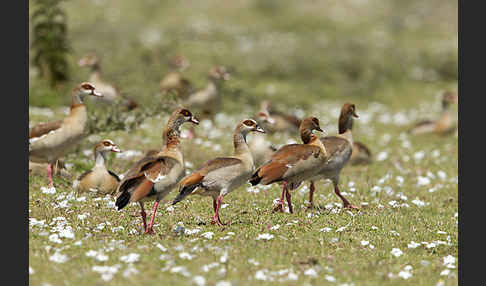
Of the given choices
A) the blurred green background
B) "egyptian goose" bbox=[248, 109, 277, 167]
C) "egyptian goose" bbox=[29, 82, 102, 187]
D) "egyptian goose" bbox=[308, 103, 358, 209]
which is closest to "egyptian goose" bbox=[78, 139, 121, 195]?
"egyptian goose" bbox=[29, 82, 102, 187]

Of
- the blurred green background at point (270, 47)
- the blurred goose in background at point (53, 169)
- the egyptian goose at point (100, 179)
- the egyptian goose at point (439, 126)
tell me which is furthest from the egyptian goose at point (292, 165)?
the blurred green background at point (270, 47)

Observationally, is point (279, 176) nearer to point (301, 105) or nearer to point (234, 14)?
point (301, 105)

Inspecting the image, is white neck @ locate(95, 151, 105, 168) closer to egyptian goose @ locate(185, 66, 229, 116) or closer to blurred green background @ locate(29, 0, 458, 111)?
egyptian goose @ locate(185, 66, 229, 116)

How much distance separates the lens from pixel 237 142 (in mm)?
10906

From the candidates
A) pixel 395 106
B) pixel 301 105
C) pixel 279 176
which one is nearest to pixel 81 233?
pixel 279 176

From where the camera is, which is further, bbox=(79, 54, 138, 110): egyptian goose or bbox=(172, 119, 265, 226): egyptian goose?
bbox=(79, 54, 138, 110): egyptian goose

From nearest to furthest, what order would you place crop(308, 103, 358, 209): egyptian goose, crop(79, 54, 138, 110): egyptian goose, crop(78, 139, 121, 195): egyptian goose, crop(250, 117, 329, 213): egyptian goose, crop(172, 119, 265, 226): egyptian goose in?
crop(172, 119, 265, 226): egyptian goose → crop(250, 117, 329, 213): egyptian goose → crop(308, 103, 358, 209): egyptian goose → crop(78, 139, 121, 195): egyptian goose → crop(79, 54, 138, 110): egyptian goose

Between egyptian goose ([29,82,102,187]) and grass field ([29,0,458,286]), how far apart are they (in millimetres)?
586

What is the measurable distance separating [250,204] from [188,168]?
3564mm

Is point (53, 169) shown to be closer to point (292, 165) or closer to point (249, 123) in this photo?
point (249, 123)

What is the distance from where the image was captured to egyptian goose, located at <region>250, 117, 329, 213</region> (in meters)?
10.8

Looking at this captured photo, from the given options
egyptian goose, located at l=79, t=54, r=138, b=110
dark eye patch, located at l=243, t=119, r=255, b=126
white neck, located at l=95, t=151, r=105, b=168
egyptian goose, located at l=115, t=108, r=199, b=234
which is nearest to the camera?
egyptian goose, located at l=115, t=108, r=199, b=234

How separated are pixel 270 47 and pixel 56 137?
25513mm

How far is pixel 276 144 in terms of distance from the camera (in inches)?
774
